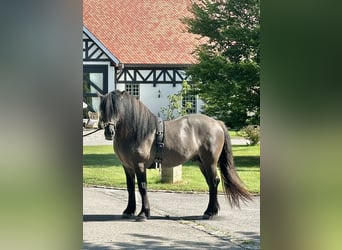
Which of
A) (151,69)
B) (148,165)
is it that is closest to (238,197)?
(148,165)

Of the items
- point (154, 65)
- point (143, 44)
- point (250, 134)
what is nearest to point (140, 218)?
point (250, 134)

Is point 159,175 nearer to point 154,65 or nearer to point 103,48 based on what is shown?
point 154,65

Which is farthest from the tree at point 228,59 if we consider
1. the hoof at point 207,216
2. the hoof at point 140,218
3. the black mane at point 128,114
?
the hoof at point 140,218

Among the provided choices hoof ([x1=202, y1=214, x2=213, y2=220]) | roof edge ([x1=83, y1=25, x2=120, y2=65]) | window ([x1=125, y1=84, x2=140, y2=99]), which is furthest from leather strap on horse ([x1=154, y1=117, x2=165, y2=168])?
roof edge ([x1=83, y1=25, x2=120, y2=65])

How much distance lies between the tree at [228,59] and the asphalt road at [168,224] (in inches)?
32.7

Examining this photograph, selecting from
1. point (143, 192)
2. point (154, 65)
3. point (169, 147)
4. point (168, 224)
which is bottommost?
point (168, 224)

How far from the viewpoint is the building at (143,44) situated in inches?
148

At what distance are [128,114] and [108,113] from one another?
148mm

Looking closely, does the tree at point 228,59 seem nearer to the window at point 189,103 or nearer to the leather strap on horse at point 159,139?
the window at point 189,103

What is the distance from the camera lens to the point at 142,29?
13.8ft
